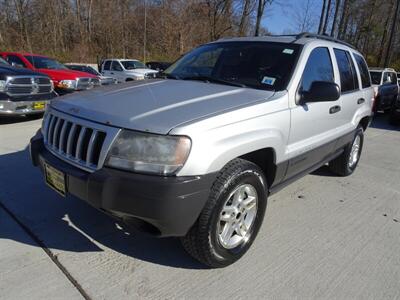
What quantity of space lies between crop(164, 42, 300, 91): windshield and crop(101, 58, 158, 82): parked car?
12.3 meters

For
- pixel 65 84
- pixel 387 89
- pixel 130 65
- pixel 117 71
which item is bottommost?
pixel 117 71

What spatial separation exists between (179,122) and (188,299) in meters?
1.19

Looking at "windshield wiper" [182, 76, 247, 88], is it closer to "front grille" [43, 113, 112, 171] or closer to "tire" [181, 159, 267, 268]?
"tire" [181, 159, 267, 268]

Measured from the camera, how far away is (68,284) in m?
2.46

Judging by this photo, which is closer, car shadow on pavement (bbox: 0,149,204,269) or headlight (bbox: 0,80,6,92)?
car shadow on pavement (bbox: 0,149,204,269)

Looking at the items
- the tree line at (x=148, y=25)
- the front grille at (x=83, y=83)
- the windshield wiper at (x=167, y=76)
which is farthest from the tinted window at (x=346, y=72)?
the tree line at (x=148, y=25)

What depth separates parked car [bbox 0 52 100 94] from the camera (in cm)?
973

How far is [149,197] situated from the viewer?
216 centimetres

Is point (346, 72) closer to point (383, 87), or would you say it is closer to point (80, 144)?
point (80, 144)

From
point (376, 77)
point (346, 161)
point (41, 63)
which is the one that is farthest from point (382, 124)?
point (41, 63)

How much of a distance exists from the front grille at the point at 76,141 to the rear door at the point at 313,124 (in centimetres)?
167

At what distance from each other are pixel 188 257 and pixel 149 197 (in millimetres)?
922

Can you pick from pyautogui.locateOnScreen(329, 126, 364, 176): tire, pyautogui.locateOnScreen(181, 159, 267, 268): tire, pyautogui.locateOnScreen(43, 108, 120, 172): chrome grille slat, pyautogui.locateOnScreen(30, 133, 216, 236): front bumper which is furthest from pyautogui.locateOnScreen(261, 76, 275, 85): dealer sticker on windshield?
pyautogui.locateOnScreen(329, 126, 364, 176): tire

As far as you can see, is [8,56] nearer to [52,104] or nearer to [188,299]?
[52,104]
